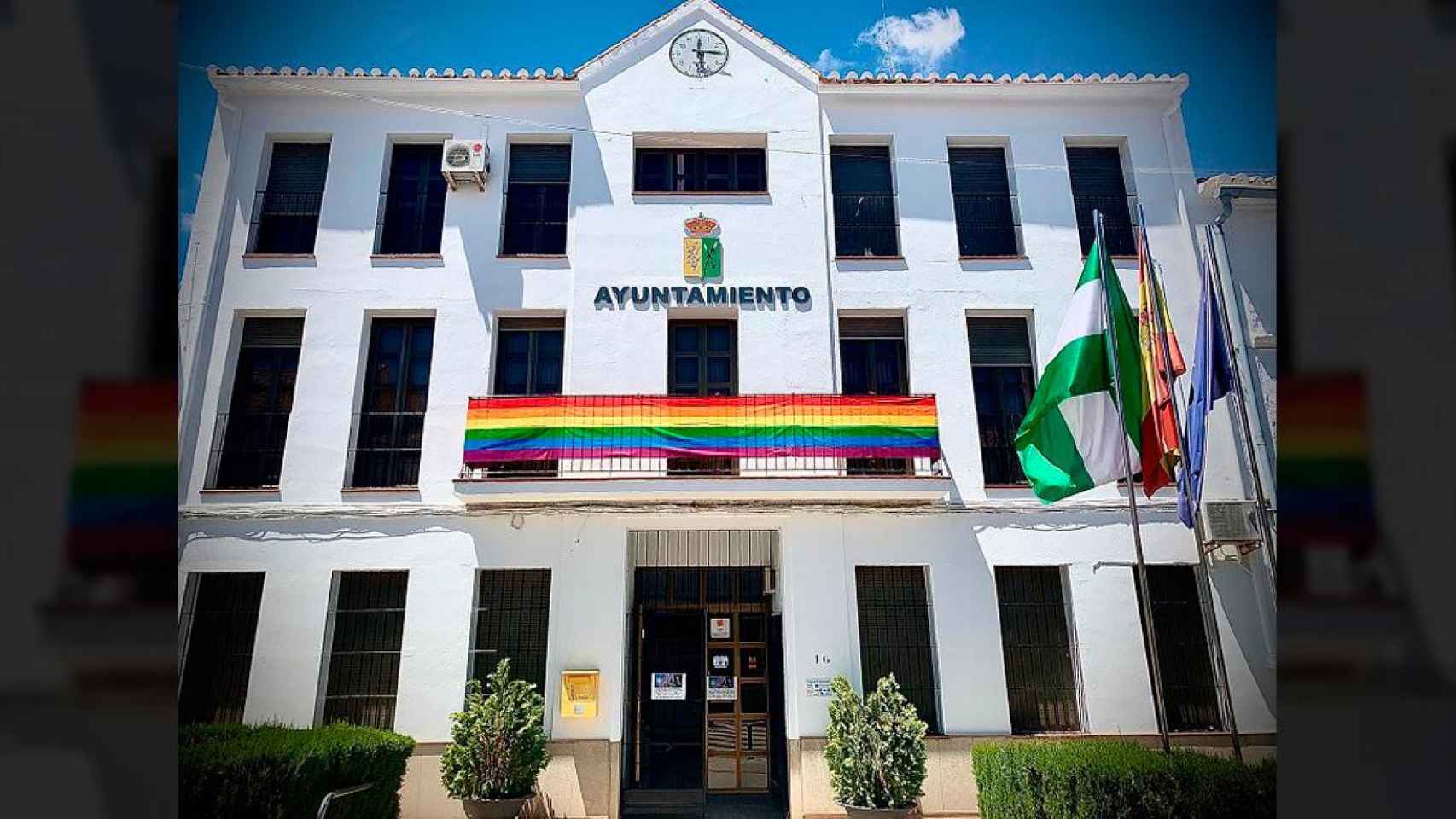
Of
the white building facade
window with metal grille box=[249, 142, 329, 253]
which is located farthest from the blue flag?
window with metal grille box=[249, 142, 329, 253]

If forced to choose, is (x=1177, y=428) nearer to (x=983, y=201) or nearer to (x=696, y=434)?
(x=983, y=201)

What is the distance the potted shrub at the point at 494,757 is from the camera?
6047mm

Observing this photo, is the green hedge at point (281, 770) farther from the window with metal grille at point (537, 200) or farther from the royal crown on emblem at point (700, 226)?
the royal crown on emblem at point (700, 226)

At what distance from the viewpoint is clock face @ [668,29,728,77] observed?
7984 millimetres

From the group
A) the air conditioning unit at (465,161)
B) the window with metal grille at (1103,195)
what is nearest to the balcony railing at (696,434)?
the air conditioning unit at (465,161)

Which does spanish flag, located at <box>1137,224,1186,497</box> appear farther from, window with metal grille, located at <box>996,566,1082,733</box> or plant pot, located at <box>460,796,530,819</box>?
plant pot, located at <box>460,796,530,819</box>

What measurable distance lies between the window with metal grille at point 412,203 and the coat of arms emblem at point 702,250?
223 cm

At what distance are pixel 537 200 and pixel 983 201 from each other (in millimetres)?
4165

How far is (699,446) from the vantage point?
6941 mm

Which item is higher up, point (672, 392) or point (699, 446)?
point (672, 392)

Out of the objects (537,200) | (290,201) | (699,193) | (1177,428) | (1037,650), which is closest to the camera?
(1177,428)

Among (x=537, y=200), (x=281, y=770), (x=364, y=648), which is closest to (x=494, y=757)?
(x=364, y=648)
